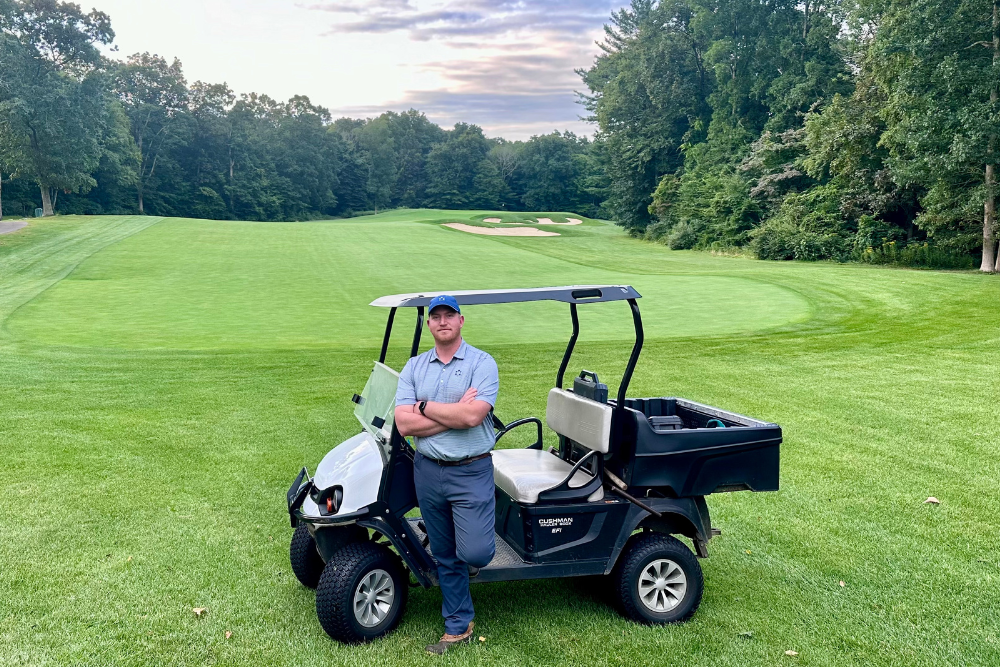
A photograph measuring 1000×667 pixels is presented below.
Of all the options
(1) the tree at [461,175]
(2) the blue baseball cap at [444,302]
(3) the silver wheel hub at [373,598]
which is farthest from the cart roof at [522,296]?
(1) the tree at [461,175]

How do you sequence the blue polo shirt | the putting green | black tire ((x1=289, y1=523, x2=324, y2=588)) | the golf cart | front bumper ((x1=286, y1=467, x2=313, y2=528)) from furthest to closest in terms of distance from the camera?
the putting green, black tire ((x1=289, y1=523, x2=324, y2=588)), front bumper ((x1=286, y1=467, x2=313, y2=528)), the golf cart, the blue polo shirt

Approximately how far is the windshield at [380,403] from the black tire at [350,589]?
24.8 inches

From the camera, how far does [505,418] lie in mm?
9648

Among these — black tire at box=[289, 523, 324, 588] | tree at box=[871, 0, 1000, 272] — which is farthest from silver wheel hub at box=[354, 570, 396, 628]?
tree at box=[871, 0, 1000, 272]

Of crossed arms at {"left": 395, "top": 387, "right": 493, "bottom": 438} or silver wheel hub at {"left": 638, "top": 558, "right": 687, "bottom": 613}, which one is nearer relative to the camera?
crossed arms at {"left": 395, "top": 387, "right": 493, "bottom": 438}

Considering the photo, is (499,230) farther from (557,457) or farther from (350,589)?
(350,589)

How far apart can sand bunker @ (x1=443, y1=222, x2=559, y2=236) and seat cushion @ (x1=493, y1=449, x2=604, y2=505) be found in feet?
156

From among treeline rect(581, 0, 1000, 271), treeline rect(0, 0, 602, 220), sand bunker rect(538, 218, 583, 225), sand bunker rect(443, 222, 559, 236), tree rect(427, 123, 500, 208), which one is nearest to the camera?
treeline rect(581, 0, 1000, 271)

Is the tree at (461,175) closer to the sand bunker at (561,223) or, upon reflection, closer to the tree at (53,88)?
the sand bunker at (561,223)

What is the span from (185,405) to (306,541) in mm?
5751

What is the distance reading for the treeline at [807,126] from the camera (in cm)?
2595

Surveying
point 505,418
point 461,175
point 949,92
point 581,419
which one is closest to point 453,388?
point 581,419

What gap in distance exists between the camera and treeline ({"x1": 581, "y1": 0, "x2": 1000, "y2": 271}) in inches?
1022

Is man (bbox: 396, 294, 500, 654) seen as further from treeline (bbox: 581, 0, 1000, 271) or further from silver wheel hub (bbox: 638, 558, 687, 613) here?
treeline (bbox: 581, 0, 1000, 271)
